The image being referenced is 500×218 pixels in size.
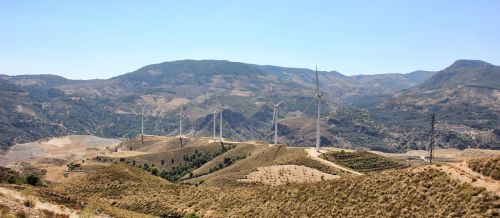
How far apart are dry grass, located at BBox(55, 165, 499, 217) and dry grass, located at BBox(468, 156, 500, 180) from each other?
3.62 meters

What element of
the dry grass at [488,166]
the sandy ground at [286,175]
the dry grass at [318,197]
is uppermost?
the dry grass at [488,166]

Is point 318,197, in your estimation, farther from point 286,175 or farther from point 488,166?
point 286,175

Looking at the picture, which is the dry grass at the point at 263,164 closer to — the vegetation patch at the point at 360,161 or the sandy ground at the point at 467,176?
the vegetation patch at the point at 360,161

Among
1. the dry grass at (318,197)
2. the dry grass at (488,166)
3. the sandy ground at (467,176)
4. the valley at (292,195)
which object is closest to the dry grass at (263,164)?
the valley at (292,195)

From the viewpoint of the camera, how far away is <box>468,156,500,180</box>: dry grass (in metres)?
57.6

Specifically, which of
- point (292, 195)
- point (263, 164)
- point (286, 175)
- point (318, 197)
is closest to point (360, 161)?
point (263, 164)

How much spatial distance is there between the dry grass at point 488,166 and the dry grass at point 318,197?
3616 mm

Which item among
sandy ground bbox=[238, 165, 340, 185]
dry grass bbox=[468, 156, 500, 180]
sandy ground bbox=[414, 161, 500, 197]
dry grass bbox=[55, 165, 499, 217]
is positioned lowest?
sandy ground bbox=[238, 165, 340, 185]

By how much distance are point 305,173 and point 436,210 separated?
272 feet

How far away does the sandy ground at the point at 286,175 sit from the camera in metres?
130

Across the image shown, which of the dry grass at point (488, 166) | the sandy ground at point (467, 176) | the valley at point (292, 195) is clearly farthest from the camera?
the dry grass at point (488, 166)

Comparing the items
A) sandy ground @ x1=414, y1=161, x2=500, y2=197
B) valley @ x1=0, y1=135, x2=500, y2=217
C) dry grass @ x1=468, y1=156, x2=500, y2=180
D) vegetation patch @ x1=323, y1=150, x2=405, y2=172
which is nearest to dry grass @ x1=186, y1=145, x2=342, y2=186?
valley @ x1=0, y1=135, x2=500, y2=217

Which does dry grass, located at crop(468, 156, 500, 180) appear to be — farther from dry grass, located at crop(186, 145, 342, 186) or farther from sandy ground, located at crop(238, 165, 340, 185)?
Answer: dry grass, located at crop(186, 145, 342, 186)

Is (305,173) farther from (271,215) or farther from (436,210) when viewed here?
(436,210)
